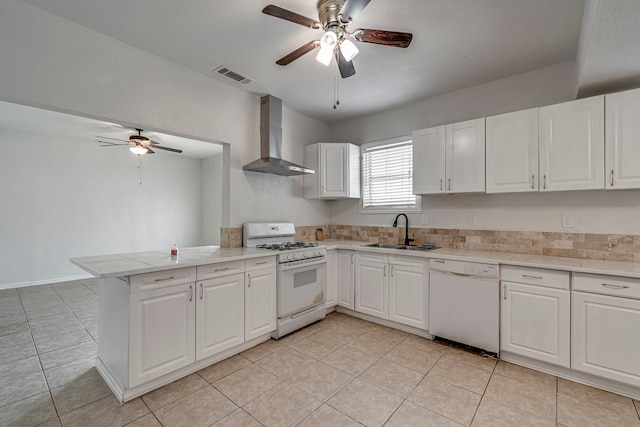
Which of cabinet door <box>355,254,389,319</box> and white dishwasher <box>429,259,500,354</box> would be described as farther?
cabinet door <box>355,254,389,319</box>

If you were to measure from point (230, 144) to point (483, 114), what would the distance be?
9.62 feet

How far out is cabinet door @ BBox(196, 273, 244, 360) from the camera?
2.31 metres

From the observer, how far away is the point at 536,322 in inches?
90.1

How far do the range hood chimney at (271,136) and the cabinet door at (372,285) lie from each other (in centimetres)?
140

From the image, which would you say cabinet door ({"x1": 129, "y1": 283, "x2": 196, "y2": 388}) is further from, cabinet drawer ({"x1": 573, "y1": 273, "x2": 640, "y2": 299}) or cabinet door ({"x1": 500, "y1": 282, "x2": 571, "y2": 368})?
cabinet drawer ({"x1": 573, "y1": 273, "x2": 640, "y2": 299})

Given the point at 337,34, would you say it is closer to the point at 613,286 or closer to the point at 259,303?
the point at 259,303

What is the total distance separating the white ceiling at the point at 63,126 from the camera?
3.98 meters

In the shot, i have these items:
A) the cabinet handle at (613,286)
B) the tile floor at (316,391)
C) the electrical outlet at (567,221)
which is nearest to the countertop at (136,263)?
the tile floor at (316,391)

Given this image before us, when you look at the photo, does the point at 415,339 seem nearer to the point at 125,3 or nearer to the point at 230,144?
the point at 230,144

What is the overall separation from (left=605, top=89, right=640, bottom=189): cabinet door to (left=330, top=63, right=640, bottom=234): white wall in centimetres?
34

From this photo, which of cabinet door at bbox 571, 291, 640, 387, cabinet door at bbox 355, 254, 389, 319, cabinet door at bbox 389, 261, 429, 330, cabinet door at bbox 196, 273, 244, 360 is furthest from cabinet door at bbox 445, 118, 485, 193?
cabinet door at bbox 196, 273, 244, 360

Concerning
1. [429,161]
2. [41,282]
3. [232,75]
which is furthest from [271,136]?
[41,282]

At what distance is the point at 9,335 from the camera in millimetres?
2938

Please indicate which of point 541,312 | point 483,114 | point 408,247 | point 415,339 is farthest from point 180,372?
point 483,114
